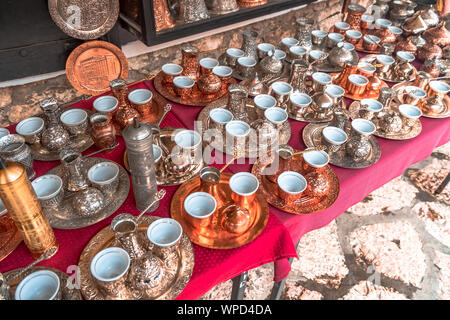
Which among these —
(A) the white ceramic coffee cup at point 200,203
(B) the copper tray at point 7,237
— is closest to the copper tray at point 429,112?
(A) the white ceramic coffee cup at point 200,203

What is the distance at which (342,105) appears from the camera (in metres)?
1.60

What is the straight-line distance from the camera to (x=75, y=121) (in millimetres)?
1319

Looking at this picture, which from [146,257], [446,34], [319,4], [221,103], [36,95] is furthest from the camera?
[319,4]

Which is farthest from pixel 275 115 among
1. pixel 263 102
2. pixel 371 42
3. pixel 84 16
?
pixel 371 42

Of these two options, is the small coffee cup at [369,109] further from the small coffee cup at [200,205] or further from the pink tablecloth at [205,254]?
the small coffee cup at [200,205]

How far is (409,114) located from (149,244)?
137 cm

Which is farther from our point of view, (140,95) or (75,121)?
(140,95)

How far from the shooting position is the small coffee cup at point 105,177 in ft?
3.43

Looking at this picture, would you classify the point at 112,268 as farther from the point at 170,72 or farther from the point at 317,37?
the point at 317,37

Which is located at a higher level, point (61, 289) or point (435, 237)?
point (61, 289)

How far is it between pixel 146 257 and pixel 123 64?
4.32 feet
